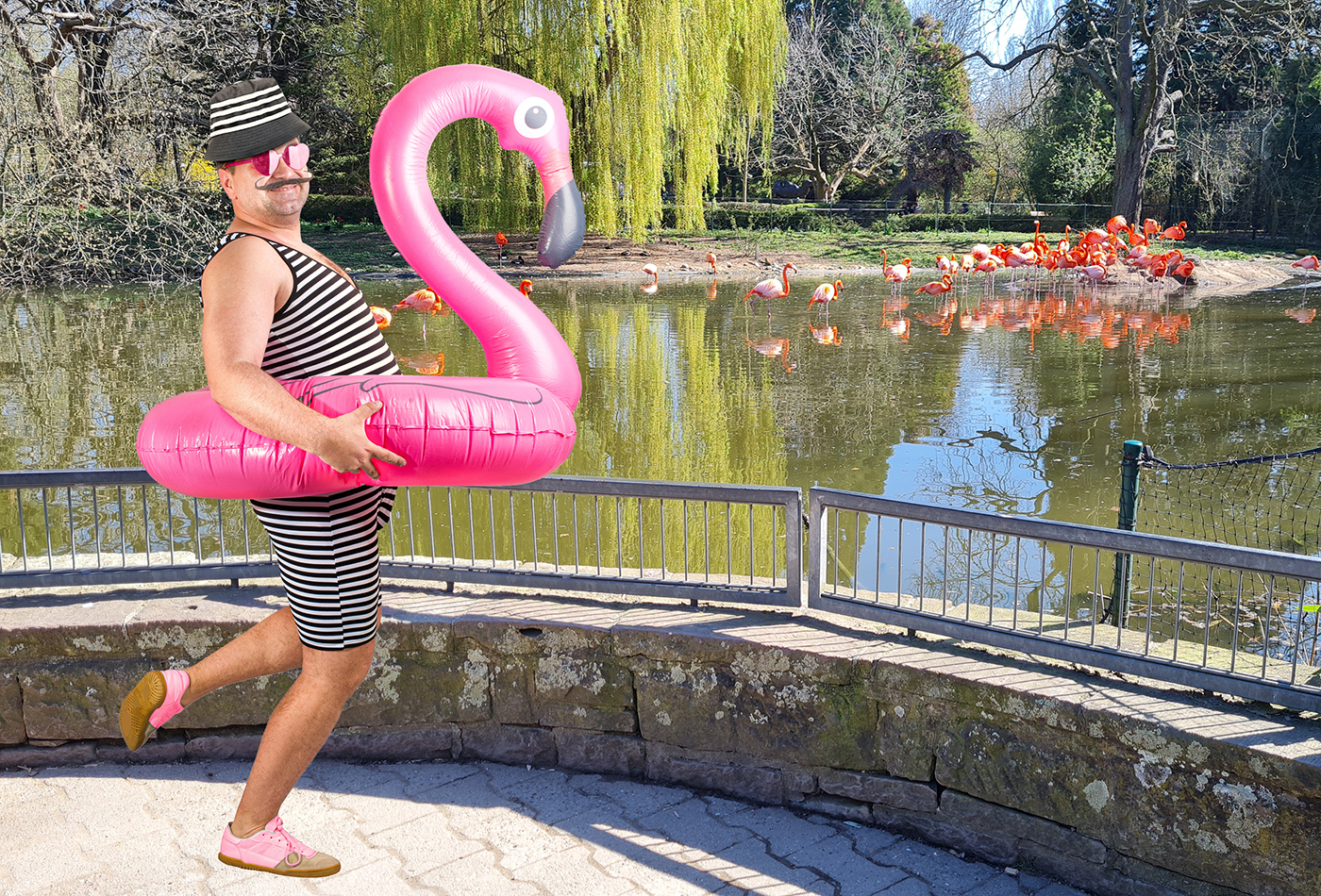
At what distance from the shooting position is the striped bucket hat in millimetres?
1953

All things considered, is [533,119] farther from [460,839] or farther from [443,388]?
[460,839]

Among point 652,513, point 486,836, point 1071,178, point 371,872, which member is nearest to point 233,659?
point 371,872

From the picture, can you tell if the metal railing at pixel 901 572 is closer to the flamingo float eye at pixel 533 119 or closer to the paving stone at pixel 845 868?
the paving stone at pixel 845 868

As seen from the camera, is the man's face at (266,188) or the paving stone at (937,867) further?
the paving stone at (937,867)

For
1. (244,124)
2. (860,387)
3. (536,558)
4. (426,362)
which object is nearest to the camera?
(244,124)

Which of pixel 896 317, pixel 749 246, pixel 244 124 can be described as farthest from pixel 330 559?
pixel 749 246

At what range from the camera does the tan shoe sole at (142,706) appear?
7.40 ft

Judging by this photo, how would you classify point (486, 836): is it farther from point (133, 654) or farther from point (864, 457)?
point (864, 457)

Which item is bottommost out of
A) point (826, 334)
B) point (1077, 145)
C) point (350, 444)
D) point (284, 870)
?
point (284, 870)

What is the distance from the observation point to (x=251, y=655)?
2.31 m

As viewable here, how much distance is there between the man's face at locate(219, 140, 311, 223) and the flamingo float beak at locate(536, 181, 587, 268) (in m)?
0.47

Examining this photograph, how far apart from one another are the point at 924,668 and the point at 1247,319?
625 inches

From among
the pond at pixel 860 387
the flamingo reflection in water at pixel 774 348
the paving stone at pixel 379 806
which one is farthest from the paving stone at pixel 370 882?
the flamingo reflection in water at pixel 774 348

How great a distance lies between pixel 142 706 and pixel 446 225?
4.07ft
